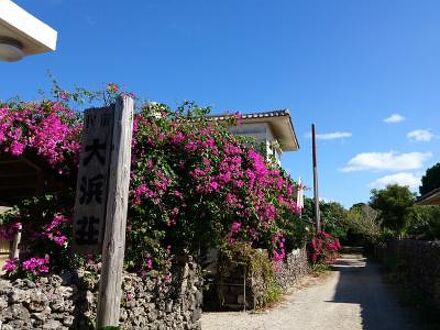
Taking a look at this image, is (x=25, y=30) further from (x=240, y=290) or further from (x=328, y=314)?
(x=328, y=314)

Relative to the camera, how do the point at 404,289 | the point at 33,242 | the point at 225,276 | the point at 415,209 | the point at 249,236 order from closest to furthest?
1. the point at 33,242
2. the point at 249,236
3. the point at 225,276
4. the point at 404,289
5. the point at 415,209

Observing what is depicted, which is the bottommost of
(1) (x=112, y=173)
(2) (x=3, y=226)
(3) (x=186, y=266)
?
(3) (x=186, y=266)

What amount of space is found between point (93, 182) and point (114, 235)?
722 millimetres

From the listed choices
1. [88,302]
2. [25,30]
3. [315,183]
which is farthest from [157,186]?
[315,183]

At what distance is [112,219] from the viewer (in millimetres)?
5355

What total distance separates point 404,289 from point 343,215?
24762 millimetres

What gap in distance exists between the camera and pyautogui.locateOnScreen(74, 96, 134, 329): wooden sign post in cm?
532

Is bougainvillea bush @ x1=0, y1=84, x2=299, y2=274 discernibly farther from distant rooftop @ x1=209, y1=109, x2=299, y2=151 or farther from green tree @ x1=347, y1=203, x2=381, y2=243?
green tree @ x1=347, y1=203, x2=381, y2=243

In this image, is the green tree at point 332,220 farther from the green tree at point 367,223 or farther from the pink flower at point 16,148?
the pink flower at point 16,148

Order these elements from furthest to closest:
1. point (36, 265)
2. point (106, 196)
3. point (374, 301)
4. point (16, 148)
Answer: point (374, 301)
point (16, 148)
point (36, 265)
point (106, 196)

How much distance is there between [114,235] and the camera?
5.33 m

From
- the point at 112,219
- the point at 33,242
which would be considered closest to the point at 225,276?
the point at 33,242

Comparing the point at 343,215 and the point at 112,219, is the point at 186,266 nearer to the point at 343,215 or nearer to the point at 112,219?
the point at 112,219

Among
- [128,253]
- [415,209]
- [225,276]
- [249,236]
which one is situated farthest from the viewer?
[415,209]
